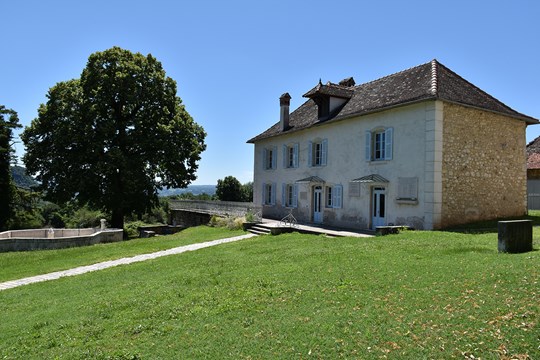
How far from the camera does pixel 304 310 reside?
22.5 ft

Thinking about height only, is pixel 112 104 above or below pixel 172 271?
above

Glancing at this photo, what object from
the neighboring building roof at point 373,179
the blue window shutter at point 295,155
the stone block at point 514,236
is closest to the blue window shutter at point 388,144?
the neighboring building roof at point 373,179

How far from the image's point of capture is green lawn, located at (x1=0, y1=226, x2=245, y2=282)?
48.1ft

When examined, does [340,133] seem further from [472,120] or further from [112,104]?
[112,104]

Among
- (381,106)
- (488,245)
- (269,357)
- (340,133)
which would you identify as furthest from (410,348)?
(340,133)

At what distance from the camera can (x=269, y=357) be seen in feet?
17.4

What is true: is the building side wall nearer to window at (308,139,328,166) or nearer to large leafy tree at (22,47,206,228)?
window at (308,139,328,166)

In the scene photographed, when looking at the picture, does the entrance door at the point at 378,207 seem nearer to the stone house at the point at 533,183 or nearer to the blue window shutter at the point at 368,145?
the blue window shutter at the point at 368,145

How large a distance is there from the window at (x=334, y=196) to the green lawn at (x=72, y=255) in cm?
532

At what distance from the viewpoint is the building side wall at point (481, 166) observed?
17.3 meters

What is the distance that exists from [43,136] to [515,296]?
1094 inches

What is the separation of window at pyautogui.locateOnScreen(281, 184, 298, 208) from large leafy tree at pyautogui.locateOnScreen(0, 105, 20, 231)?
64.7 feet

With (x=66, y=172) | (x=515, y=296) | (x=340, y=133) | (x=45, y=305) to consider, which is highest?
(x=340, y=133)

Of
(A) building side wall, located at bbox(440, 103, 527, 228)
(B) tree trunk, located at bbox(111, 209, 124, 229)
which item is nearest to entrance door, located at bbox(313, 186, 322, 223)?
(A) building side wall, located at bbox(440, 103, 527, 228)
